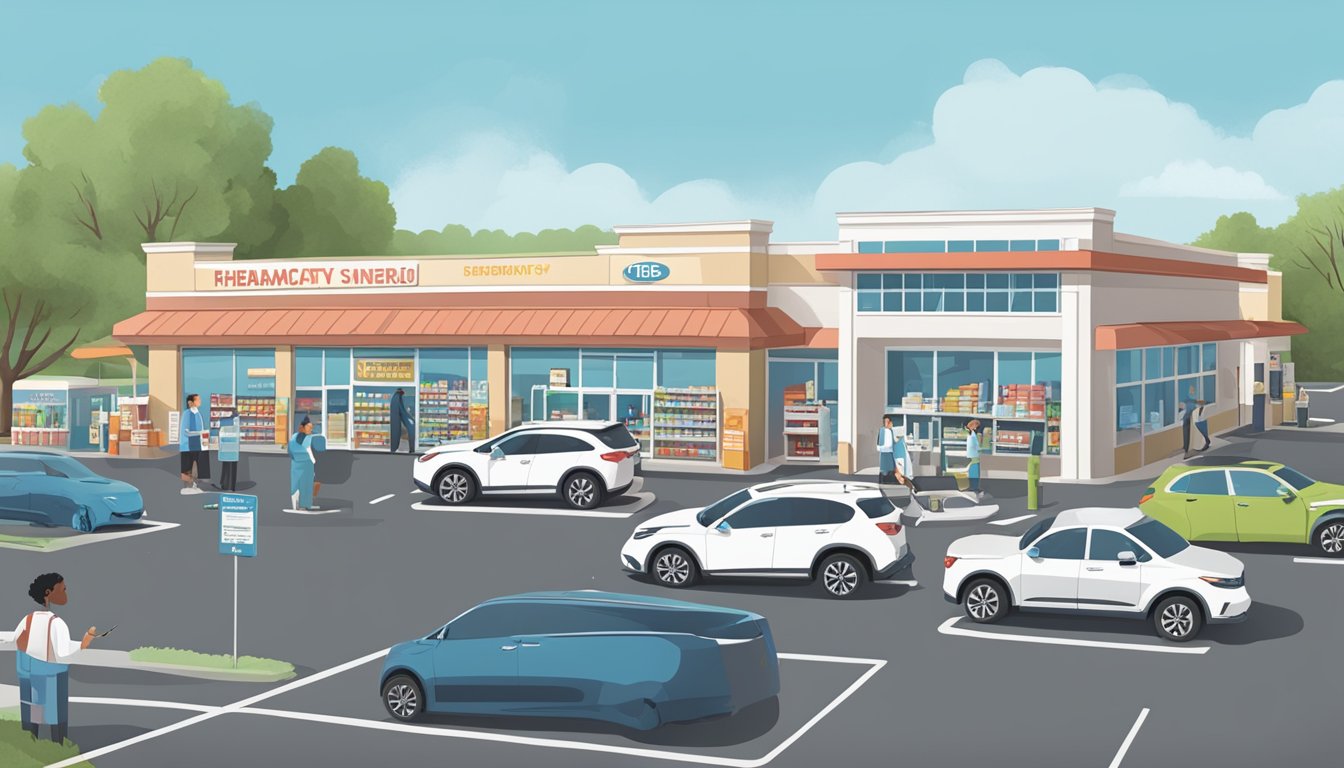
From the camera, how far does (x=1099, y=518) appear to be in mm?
19312

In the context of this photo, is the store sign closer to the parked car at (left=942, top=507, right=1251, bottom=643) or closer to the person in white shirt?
the parked car at (left=942, top=507, right=1251, bottom=643)

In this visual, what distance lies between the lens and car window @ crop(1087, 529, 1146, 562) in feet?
60.9

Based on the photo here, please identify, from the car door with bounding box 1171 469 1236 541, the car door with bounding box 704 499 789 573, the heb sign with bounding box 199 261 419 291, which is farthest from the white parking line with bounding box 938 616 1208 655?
the heb sign with bounding box 199 261 419 291

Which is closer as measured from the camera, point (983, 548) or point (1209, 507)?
point (983, 548)

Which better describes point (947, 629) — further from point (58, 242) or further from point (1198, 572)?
point (58, 242)

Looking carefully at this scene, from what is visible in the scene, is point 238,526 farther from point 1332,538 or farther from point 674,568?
point 1332,538

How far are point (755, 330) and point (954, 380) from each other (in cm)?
502

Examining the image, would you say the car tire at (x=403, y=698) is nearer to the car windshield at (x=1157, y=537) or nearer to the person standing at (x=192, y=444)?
the car windshield at (x=1157, y=537)

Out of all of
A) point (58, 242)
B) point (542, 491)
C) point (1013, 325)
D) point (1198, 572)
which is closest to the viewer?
point (1198, 572)

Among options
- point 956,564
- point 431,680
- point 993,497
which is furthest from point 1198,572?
point 993,497

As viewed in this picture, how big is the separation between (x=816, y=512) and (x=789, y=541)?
0.57 metres

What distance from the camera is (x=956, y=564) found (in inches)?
763

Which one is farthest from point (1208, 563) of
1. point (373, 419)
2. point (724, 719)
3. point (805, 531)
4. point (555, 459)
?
point (373, 419)

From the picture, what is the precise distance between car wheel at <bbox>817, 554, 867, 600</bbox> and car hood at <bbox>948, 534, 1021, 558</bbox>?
5.41 ft
